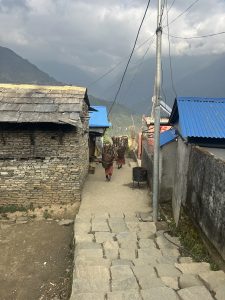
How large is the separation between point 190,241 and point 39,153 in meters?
6.02

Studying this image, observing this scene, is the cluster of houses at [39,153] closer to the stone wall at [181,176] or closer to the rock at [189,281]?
the stone wall at [181,176]

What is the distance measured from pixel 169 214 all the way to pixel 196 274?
15.2 feet

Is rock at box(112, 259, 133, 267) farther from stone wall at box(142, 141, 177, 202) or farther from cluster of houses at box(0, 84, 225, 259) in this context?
stone wall at box(142, 141, 177, 202)

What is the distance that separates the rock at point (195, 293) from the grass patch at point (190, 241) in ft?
3.47

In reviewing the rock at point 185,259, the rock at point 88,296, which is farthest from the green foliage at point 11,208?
the rock at point 88,296

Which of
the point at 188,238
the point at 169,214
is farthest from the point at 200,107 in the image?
the point at 188,238

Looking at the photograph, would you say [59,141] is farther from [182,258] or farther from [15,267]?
[182,258]

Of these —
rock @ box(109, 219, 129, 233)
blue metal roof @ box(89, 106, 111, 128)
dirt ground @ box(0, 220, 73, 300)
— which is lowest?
dirt ground @ box(0, 220, 73, 300)

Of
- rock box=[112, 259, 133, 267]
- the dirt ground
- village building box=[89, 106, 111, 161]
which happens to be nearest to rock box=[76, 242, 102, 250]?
the dirt ground

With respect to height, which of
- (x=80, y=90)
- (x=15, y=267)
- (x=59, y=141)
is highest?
(x=80, y=90)

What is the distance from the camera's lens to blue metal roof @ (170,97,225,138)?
973cm

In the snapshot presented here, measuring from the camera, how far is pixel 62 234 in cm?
998

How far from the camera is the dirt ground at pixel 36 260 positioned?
7.12 metres

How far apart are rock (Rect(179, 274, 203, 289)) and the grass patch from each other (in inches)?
25.6
